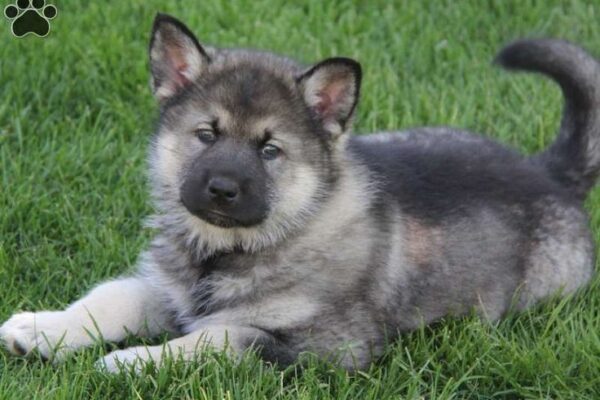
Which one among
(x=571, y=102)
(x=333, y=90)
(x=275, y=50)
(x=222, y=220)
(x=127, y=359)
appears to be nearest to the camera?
(x=127, y=359)

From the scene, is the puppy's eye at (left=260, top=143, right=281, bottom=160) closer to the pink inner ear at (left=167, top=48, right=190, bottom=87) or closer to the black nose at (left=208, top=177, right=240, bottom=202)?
the black nose at (left=208, top=177, right=240, bottom=202)

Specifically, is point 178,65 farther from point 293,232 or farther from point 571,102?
point 571,102

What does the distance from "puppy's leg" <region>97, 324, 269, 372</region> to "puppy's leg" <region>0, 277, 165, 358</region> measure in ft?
0.70

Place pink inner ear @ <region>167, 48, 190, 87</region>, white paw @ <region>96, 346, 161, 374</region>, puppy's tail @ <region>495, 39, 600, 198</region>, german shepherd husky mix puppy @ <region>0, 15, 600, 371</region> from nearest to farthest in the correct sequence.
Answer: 1. white paw @ <region>96, 346, 161, 374</region>
2. german shepherd husky mix puppy @ <region>0, 15, 600, 371</region>
3. pink inner ear @ <region>167, 48, 190, 87</region>
4. puppy's tail @ <region>495, 39, 600, 198</region>

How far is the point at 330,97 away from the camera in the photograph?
392 cm

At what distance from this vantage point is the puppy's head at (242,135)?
3734 millimetres

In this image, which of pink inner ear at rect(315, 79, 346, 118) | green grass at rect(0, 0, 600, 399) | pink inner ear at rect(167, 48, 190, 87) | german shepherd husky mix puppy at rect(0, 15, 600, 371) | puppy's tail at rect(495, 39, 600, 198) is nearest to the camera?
green grass at rect(0, 0, 600, 399)

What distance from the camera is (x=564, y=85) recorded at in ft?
15.4

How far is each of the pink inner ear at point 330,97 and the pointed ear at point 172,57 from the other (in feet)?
1.42

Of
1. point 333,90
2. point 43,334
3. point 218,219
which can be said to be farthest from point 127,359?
point 333,90

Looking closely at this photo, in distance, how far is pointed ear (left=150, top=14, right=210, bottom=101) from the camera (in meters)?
3.95

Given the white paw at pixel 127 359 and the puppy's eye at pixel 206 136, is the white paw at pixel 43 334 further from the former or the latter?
the puppy's eye at pixel 206 136

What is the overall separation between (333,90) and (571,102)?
1315mm

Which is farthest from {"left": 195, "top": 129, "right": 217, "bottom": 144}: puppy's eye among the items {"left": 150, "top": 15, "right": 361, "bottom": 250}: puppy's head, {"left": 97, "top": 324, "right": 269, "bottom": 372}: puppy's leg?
{"left": 97, "top": 324, "right": 269, "bottom": 372}: puppy's leg
